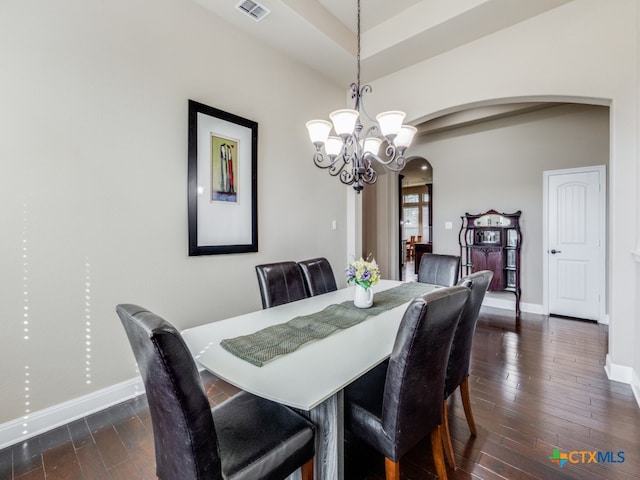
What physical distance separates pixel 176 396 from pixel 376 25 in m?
3.85

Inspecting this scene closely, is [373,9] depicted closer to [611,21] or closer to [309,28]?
[309,28]

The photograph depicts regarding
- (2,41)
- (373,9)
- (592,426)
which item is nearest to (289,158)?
A: (373,9)

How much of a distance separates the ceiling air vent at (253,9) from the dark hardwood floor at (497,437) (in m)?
3.18

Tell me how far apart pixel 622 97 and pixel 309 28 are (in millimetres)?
2745

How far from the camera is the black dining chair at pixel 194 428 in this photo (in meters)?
0.85

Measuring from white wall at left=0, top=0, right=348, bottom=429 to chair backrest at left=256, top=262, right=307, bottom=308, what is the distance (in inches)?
29.7

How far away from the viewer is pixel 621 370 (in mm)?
2502

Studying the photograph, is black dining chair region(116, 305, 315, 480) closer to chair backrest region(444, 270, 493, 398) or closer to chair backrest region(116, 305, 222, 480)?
chair backrest region(116, 305, 222, 480)

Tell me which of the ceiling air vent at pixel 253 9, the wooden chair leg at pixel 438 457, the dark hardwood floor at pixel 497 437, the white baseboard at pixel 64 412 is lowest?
the dark hardwood floor at pixel 497 437

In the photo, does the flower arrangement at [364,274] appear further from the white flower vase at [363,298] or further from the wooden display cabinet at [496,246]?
the wooden display cabinet at [496,246]

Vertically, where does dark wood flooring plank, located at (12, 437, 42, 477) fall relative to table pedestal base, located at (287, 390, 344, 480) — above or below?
below

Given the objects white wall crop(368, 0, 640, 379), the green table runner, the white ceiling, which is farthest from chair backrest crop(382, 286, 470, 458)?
the white ceiling

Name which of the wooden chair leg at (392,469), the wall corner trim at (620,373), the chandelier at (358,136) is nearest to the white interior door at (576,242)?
the wall corner trim at (620,373)

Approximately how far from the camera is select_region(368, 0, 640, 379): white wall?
245 cm
